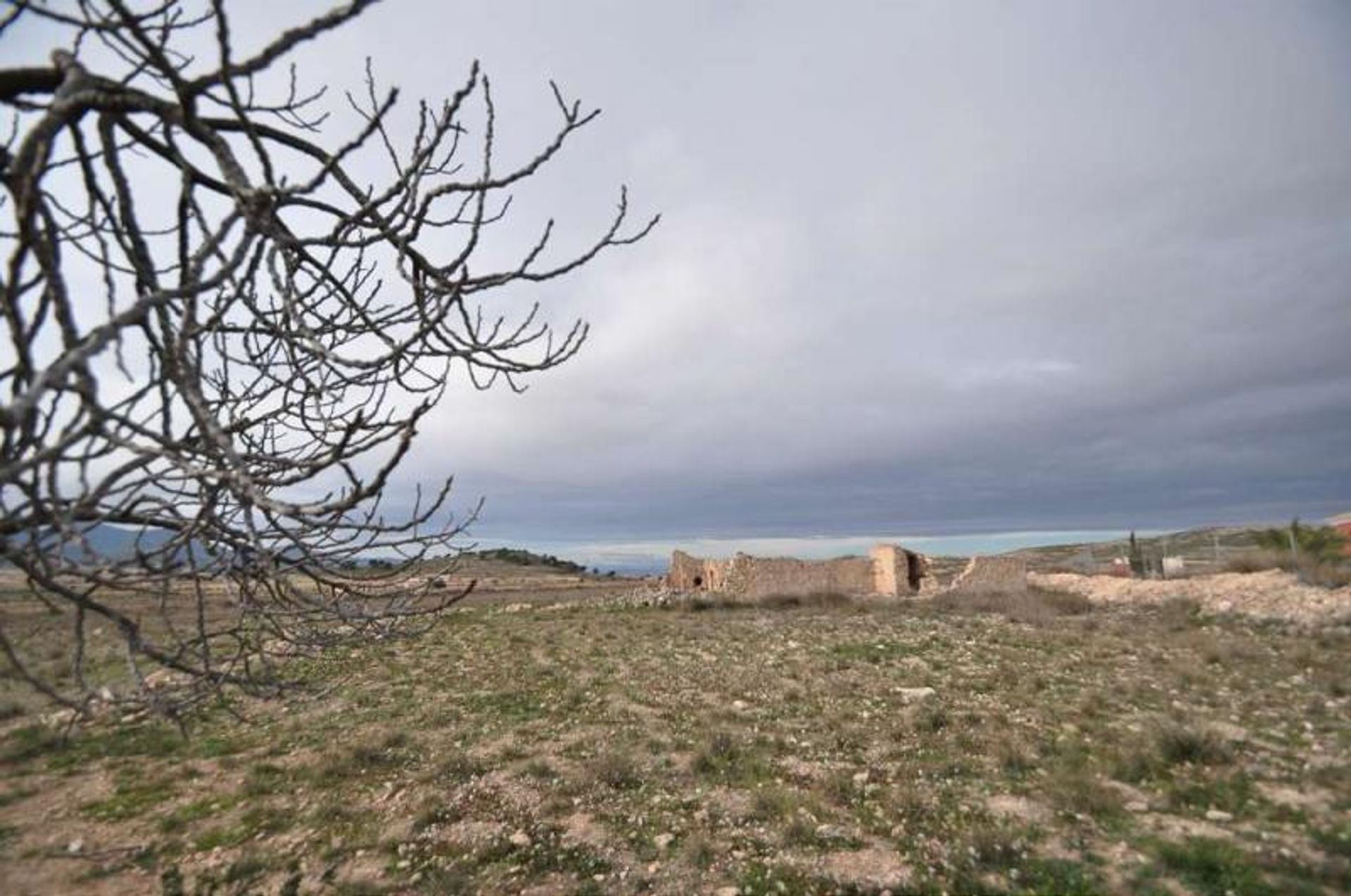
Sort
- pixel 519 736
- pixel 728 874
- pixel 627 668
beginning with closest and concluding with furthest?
pixel 728 874, pixel 519 736, pixel 627 668

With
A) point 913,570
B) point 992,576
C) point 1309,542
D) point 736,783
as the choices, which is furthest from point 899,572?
point 736,783

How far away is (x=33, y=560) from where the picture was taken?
1750mm

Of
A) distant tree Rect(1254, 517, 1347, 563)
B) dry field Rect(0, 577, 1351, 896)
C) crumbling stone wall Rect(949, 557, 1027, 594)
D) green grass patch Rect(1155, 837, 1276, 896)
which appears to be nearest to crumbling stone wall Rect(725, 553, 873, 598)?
crumbling stone wall Rect(949, 557, 1027, 594)

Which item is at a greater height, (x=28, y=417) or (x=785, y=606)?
(x=28, y=417)

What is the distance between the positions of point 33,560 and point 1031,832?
533cm

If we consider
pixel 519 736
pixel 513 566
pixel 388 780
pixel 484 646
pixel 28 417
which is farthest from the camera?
pixel 513 566

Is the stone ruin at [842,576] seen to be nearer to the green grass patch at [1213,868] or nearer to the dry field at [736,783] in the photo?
the dry field at [736,783]


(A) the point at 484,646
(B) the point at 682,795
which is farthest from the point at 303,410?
(A) the point at 484,646

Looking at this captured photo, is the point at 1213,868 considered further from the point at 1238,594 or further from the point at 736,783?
the point at 1238,594

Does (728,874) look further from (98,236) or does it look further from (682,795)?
(98,236)

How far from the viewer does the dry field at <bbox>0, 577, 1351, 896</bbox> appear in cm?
449

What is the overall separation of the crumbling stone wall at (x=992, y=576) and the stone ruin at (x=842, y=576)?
0.07 ft

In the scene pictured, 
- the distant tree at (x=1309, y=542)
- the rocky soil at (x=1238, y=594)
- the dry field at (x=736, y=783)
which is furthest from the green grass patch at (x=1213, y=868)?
the distant tree at (x=1309, y=542)

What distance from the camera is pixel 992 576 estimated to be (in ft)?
78.1
